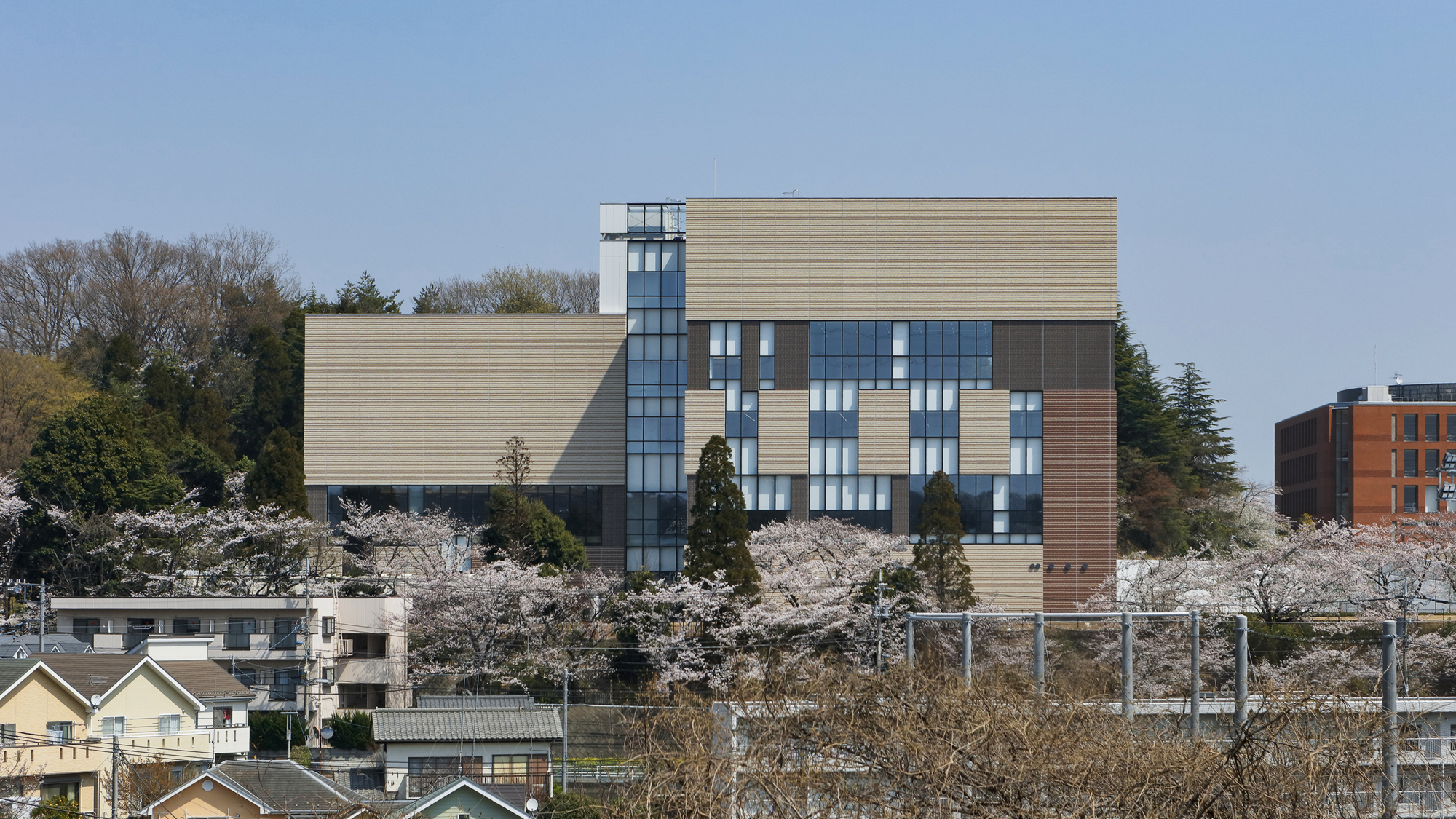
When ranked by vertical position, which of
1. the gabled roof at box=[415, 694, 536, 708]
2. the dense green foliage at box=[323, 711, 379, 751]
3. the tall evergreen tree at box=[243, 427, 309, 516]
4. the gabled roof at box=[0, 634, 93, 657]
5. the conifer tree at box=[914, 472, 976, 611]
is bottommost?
the dense green foliage at box=[323, 711, 379, 751]

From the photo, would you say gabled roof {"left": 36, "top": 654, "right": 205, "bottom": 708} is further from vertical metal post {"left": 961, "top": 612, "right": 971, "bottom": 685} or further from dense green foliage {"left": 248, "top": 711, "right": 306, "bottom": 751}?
vertical metal post {"left": 961, "top": 612, "right": 971, "bottom": 685}

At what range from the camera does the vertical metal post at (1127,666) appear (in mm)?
12695


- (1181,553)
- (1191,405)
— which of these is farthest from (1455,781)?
(1191,405)

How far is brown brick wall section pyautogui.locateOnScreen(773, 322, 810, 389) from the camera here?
53.2 m

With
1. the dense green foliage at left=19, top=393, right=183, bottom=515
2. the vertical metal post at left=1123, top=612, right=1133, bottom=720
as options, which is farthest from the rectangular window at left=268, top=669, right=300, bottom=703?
the vertical metal post at left=1123, top=612, right=1133, bottom=720

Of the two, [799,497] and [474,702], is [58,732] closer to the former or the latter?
[474,702]

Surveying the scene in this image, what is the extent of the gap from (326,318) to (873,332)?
76.5 ft

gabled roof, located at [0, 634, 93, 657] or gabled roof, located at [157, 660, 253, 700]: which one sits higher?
gabled roof, located at [0, 634, 93, 657]

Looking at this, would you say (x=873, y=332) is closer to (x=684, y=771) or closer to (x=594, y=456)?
(x=594, y=456)

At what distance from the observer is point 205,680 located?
37062 millimetres

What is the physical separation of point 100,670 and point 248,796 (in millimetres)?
9897

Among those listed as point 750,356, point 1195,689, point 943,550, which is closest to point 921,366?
point 750,356

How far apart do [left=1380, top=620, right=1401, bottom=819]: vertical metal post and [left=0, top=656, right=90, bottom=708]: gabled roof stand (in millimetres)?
29067

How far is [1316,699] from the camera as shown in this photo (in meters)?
9.70
